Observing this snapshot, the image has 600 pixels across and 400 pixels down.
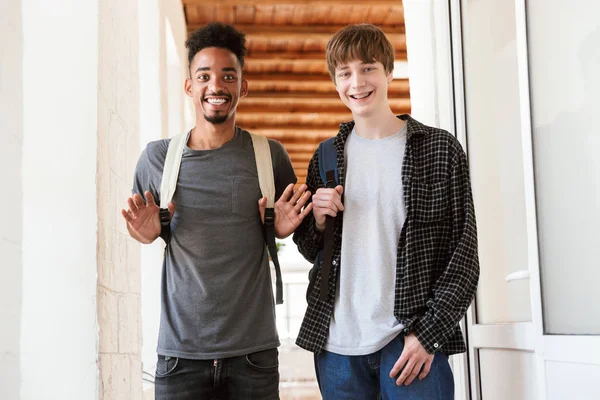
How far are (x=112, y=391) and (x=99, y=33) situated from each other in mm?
1064

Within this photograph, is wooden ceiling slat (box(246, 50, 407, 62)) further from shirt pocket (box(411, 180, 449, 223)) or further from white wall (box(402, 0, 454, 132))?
shirt pocket (box(411, 180, 449, 223))

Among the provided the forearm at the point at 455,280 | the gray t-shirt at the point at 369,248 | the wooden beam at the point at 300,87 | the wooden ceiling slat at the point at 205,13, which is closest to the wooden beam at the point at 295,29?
the wooden ceiling slat at the point at 205,13

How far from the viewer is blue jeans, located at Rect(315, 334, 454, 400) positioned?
1924mm

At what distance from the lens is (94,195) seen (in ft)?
7.30

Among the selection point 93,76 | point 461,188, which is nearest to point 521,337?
point 461,188

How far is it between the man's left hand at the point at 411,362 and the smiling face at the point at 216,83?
85 centimetres

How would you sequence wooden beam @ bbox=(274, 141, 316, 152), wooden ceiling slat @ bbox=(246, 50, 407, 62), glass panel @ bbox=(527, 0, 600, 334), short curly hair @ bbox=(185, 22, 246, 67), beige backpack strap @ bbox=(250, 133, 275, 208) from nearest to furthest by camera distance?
glass panel @ bbox=(527, 0, 600, 334) < beige backpack strap @ bbox=(250, 133, 275, 208) < short curly hair @ bbox=(185, 22, 246, 67) < wooden ceiling slat @ bbox=(246, 50, 407, 62) < wooden beam @ bbox=(274, 141, 316, 152)

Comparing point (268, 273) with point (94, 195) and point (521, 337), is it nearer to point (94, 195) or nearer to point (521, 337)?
point (94, 195)

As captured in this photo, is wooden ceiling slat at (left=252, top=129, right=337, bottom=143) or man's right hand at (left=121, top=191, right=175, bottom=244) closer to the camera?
man's right hand at (left=121, top=191, right=175, bottom=244)

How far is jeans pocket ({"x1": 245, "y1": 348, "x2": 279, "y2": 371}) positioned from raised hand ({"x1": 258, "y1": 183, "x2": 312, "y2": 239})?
33 cm

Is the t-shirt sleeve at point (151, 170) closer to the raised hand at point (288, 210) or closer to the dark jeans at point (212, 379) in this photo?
the raised hand at point (288, 210)

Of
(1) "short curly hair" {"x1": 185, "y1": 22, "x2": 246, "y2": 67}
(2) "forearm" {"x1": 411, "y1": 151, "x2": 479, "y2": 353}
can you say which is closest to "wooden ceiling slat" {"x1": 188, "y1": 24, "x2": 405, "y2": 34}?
(1) "short curly hair" {"x1": 185, "y1": 22, "x2": 246, "y2": 67}

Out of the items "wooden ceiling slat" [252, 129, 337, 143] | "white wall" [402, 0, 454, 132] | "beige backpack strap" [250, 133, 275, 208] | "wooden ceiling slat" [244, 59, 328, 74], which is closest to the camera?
"beige backpack strap" [250, 133, 275, 208]

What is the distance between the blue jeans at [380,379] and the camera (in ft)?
6.31
